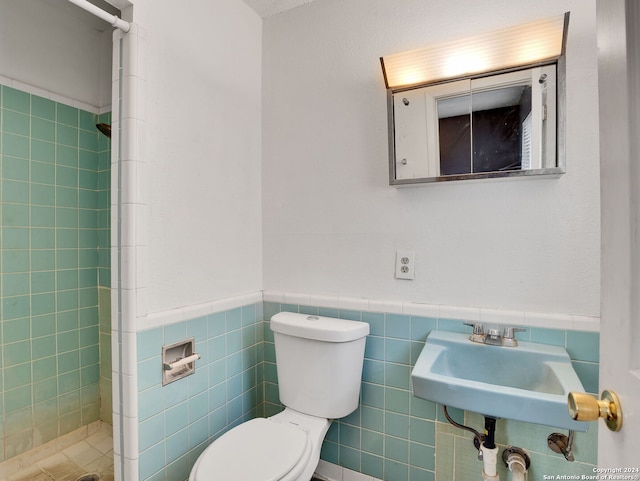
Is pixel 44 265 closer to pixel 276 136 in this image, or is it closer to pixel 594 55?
pixel 276 136

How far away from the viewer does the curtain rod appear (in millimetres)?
984

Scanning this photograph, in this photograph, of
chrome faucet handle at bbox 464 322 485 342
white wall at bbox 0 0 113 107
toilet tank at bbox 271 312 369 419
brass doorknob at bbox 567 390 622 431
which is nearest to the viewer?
brass doorknob at bbox 567 390 622 431

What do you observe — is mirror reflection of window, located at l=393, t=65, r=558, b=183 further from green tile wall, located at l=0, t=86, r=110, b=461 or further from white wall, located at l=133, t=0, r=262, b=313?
green tile wall, located at l=0, t=86, r=110, b=461

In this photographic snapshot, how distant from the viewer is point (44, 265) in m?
1.75

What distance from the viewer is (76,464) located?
1.70 meters

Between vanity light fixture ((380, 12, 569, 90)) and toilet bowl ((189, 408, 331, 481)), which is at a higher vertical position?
vanity light fixture ((380, 12, 569, 90))

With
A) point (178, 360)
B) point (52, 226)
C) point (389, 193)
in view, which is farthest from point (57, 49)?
point (389, 193)

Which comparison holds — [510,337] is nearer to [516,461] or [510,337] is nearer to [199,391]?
[516,461]

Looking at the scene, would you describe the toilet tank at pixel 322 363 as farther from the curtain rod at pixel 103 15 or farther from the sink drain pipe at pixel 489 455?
the curtain rod at pixel 103 15

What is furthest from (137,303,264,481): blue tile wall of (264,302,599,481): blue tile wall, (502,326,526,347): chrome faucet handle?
(502,326,526,347): chrome faucet handle

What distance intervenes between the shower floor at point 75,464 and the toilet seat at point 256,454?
36.5 inches

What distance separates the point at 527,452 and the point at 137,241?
162 cm

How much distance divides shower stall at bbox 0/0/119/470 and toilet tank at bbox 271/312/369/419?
1.24 m

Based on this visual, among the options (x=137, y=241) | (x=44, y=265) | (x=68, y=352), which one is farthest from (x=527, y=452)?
(x=44, y=265)
